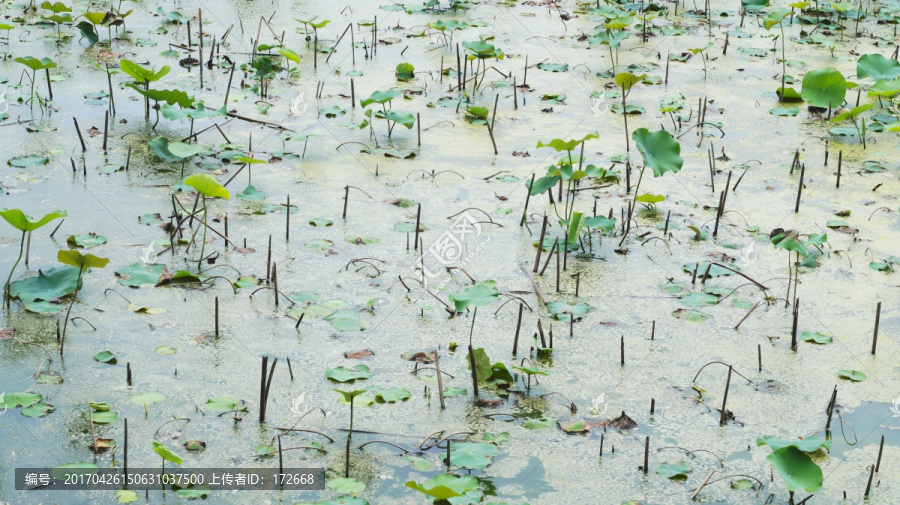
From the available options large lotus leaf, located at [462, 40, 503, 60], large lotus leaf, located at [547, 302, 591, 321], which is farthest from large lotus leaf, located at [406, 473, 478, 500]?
large lotus leaf, located at [462, 40, 503, 60]

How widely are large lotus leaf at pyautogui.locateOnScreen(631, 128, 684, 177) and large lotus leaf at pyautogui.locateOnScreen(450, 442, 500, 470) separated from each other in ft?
4.72

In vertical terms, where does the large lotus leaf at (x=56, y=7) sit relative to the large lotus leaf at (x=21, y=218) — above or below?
above

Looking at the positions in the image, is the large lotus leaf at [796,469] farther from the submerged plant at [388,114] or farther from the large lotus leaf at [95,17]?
the large lotus leaf at [95,17]

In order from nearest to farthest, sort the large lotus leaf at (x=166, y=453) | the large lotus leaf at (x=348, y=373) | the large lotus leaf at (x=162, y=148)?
the large lotus leaf at (x=166, y=453)
the large lotus leaf at (x=348, y=373)
the large lotus leaf at (x=162, y=148)

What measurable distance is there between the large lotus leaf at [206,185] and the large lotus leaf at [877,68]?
3238mm

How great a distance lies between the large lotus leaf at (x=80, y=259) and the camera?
2.51m

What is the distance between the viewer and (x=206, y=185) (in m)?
2.96

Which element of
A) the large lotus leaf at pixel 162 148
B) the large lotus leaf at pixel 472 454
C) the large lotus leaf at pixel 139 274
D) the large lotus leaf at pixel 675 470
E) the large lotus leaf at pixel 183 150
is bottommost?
the large lotus leaf at pixel 675 470

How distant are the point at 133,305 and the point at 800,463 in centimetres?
192

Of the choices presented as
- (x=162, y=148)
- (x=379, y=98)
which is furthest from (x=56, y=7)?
(x=379, y=98)

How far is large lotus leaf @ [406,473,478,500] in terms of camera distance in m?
1.77

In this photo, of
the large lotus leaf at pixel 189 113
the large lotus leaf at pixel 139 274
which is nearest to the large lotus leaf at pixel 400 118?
the large lotus leaf at pixel 189 113

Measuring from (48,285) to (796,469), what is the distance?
7.10 feet

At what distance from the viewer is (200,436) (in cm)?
215
